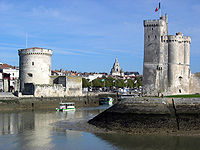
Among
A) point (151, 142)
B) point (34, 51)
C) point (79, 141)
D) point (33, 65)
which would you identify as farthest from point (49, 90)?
point (151, 142)

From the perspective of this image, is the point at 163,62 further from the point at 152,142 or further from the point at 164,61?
the point at 152,142

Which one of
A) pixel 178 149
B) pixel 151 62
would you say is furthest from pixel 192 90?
pixel 178 149

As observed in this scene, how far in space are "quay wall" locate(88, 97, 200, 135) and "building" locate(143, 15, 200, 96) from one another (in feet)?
34.9

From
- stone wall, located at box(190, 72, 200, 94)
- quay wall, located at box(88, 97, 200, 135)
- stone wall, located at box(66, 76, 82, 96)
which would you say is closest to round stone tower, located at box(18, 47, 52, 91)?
stone wall, located at box(66, 76, 82, 96)

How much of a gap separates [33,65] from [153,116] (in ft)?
85.7

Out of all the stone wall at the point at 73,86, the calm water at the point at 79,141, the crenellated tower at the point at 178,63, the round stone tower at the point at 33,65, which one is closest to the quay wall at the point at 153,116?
the calm water at the point at 79,141

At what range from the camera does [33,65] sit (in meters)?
44.5

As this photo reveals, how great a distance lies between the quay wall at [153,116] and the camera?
832 inches

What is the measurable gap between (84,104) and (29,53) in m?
10.1

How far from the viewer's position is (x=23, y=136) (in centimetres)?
2092

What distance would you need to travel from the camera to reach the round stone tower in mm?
44469

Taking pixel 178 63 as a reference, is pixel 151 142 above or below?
below

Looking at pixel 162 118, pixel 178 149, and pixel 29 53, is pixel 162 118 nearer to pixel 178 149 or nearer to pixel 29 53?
pixel 178 149

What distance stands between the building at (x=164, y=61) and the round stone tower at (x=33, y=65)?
630 inches
